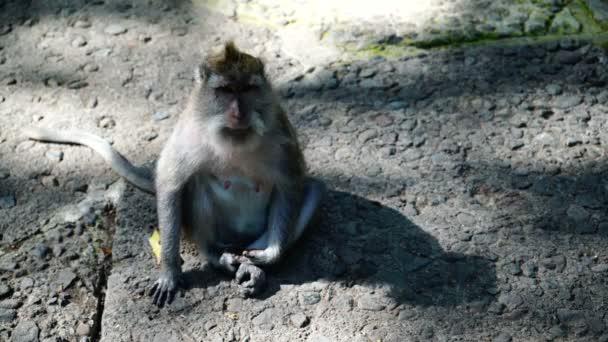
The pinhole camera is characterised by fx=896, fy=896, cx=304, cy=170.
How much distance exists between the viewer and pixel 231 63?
4.07 metres

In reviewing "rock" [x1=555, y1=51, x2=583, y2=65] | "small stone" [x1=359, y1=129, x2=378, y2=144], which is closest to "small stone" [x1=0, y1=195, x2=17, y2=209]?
"small stone" [x1=359, y1=129, x2=378, y2=144]

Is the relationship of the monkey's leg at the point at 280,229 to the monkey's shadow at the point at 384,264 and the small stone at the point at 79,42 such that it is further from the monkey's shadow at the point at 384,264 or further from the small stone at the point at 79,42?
the small stone at the point at 79,42

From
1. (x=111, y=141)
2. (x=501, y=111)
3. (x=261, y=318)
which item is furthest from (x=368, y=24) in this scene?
(x=261, y=318)

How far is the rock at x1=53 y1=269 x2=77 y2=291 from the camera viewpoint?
433cm

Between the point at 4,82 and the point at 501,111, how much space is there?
3251 mm

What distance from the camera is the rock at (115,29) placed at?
6375 millimetres

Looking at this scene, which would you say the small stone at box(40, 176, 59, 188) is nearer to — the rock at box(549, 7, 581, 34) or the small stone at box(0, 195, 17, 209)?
the small stone at box(0, 195, 17, 209)

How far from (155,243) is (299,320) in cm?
93

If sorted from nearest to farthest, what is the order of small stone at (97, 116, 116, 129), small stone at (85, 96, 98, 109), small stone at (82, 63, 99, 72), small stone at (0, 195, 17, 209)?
small stone at (0, 195, 17, 209)
small stone at (97, 116, 116, 129)
small stone at (85, 96, 98, 109)
small stone at (82, 63, 99, 72)

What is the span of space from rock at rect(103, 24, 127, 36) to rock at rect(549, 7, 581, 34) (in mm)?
3018

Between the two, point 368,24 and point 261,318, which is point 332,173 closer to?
point 261,318

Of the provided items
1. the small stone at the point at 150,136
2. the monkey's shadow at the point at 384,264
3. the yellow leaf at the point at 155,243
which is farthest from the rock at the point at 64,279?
the small stone at the point at 150,136

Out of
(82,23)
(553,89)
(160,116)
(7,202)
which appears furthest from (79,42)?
(553,89)

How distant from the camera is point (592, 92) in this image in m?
5.65
